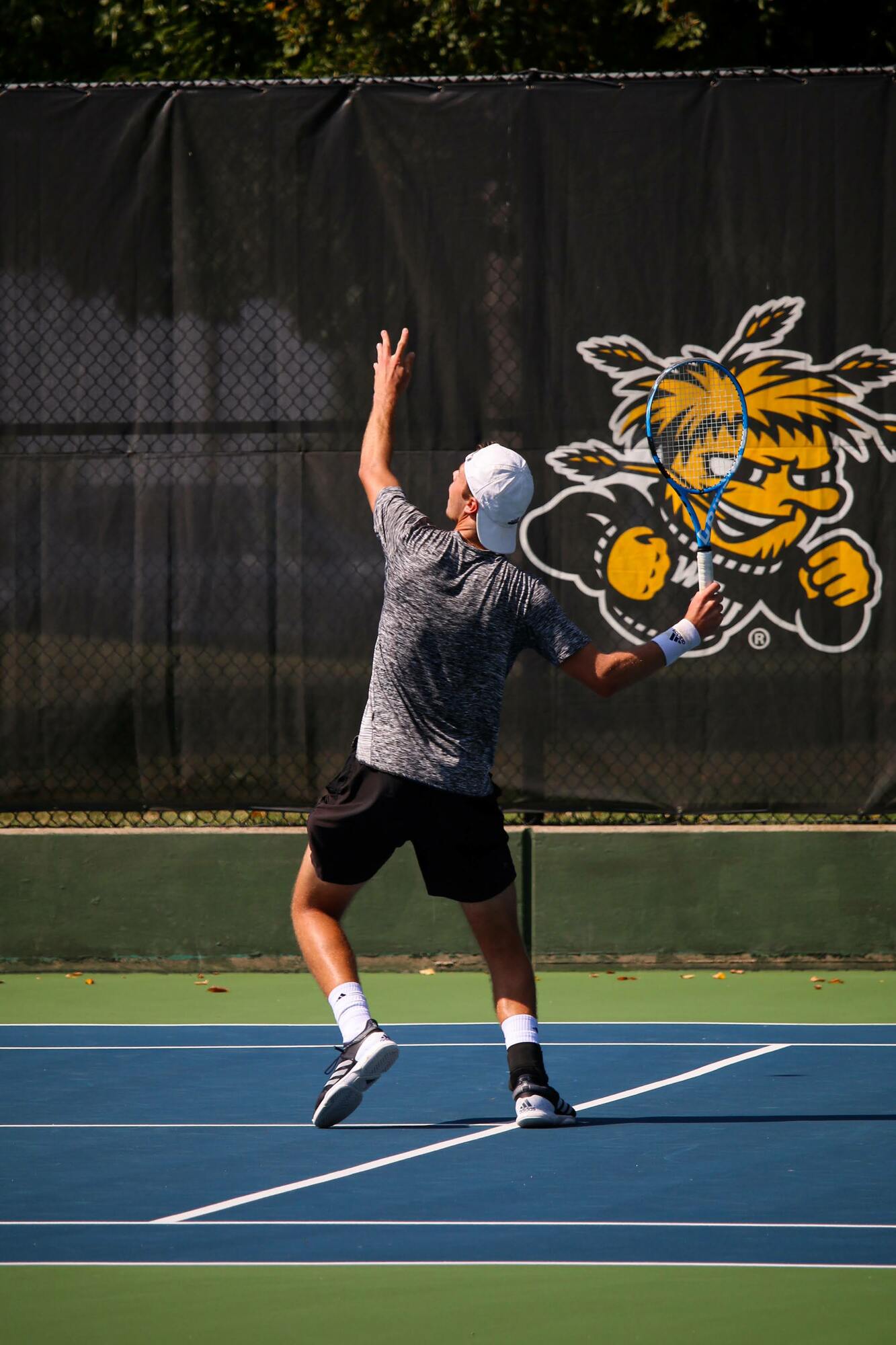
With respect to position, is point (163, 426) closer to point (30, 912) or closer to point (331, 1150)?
point (30, 912)

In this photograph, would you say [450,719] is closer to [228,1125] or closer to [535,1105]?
[535,1105]

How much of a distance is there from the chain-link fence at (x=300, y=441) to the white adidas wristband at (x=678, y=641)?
3.14m

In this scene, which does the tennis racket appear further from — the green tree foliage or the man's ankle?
the green tree foliage

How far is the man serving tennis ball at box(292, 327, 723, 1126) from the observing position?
19.5 ft

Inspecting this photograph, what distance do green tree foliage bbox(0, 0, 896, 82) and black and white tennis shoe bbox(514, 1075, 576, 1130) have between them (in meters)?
11.6

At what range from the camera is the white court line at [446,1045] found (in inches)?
292

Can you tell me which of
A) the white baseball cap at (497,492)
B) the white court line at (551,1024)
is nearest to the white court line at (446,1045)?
the white court line at (551,1024)

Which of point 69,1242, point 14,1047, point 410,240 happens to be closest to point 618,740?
point 410,240

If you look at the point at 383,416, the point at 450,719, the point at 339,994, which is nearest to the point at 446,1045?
the point at 339,994

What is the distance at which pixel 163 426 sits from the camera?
9266 millimetres

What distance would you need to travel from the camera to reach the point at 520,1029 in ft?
19.8

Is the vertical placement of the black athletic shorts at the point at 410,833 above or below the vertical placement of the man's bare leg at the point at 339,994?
above

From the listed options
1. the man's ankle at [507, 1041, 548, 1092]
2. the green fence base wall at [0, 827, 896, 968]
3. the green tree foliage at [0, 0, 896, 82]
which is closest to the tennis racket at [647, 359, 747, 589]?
the green fence base wall at [0, 827, 896, 968]

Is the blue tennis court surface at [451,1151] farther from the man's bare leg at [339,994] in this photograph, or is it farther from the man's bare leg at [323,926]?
the man's bare leg at [323,926]
